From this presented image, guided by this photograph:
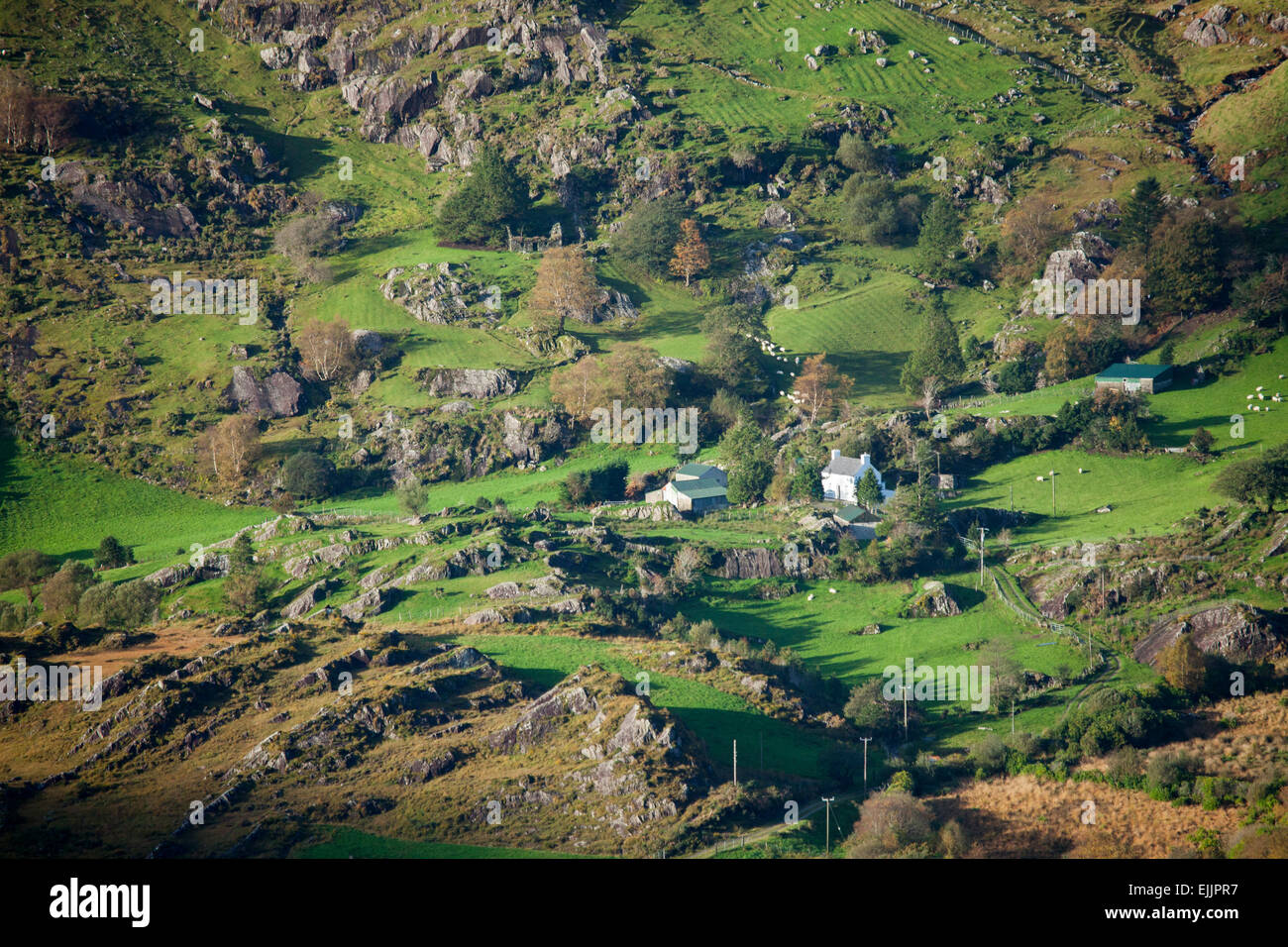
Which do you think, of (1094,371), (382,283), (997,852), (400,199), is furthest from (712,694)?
(400,199)

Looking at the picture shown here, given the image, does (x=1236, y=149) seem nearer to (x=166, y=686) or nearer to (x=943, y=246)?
(x=943, y=246)

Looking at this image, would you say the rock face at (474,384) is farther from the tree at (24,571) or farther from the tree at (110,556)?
the tree at (24,571)

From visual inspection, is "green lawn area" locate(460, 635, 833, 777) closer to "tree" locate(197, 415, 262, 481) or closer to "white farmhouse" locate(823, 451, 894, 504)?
"white farmhouse" locate(823, 451, 894, 504)

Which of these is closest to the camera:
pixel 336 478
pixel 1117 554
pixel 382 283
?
pixel 1117 554

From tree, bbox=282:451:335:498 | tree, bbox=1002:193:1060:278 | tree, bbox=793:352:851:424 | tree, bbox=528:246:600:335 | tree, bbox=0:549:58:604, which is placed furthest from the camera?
tree, bbox=1002:193:1060:278

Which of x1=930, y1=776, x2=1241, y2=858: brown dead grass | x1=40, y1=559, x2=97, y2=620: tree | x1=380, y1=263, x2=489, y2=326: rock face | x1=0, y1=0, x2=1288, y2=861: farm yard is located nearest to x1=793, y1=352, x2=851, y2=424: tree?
x1=0, y1=0, x2=1288, y2=861: farm yard

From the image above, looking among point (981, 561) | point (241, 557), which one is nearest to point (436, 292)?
point (241, 557)

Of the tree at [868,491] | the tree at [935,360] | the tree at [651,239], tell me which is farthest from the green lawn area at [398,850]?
the tree at [651,239]
